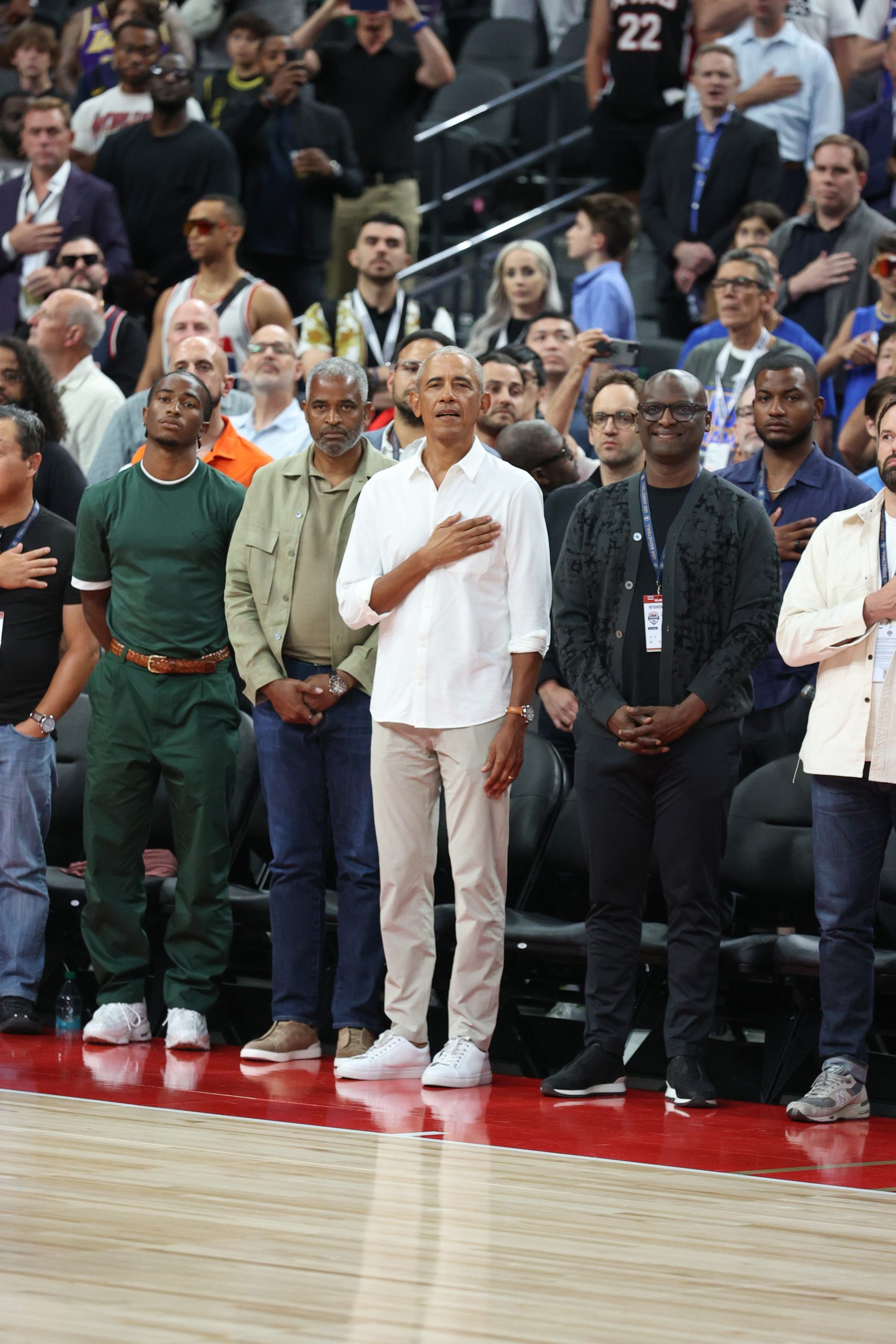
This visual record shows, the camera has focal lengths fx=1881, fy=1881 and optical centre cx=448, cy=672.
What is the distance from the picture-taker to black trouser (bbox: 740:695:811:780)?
534 centimetres

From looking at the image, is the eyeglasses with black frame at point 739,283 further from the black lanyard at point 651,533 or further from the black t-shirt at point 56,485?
the black t-shirt at point 56,485

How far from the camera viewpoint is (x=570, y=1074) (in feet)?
15.2

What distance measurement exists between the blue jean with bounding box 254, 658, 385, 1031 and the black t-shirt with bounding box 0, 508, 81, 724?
2.79 ft

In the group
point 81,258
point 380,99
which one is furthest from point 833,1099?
point 380,99

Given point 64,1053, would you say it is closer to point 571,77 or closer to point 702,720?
point 702,720

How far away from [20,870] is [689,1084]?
2.09 m

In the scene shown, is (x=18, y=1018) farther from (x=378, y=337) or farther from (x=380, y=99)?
(x=380, y=99)

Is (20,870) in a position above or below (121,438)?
below

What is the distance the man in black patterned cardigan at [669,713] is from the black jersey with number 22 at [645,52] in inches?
208

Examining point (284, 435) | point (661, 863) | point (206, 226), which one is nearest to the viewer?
point (661, 863)

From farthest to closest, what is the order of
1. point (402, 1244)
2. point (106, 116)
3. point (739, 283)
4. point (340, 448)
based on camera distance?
point (106, 116)
point (739, 283)
point (340, 448)
point (402, 1244)

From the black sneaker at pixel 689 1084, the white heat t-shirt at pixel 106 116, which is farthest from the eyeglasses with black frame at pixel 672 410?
the white heat t-shirt at pixel 106 116

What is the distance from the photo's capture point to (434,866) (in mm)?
4867

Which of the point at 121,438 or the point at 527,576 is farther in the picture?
the point at 121,438
